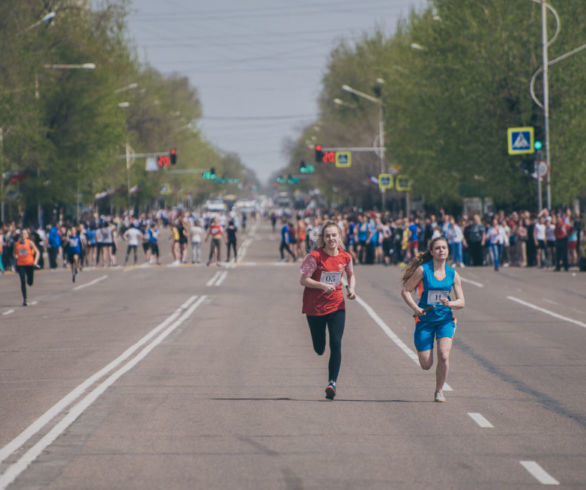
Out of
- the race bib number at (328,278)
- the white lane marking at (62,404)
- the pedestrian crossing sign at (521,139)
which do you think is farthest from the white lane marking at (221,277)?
the race bib number at (328,278)

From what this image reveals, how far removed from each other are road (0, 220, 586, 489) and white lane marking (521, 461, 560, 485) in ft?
0.05

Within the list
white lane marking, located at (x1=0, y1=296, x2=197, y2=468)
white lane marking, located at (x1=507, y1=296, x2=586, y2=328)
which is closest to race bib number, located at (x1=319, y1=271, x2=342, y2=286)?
white lane marking, located at (x1=0, y1=296, x2=197, y2=468)

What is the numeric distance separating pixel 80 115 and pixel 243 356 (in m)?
44.3

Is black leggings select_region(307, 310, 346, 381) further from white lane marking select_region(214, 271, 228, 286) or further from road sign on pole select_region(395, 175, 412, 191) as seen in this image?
road sign on pole select_region(395, 175, 412, 191)

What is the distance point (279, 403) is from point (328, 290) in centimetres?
116

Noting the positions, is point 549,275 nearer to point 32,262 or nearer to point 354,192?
point 32,262

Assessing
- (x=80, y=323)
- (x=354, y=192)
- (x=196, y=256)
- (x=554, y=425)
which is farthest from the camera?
(x=354, y=192)

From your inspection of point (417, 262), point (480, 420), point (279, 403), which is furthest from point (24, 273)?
point (480, 420)

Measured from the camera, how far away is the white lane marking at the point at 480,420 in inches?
366

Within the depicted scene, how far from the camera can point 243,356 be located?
14.7 metres

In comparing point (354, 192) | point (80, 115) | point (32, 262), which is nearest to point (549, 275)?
point (32, 262)

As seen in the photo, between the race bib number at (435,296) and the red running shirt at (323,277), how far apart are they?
872 mm

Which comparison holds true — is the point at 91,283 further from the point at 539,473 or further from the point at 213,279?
the point at 539,473

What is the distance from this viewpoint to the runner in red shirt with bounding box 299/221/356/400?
423 inches
